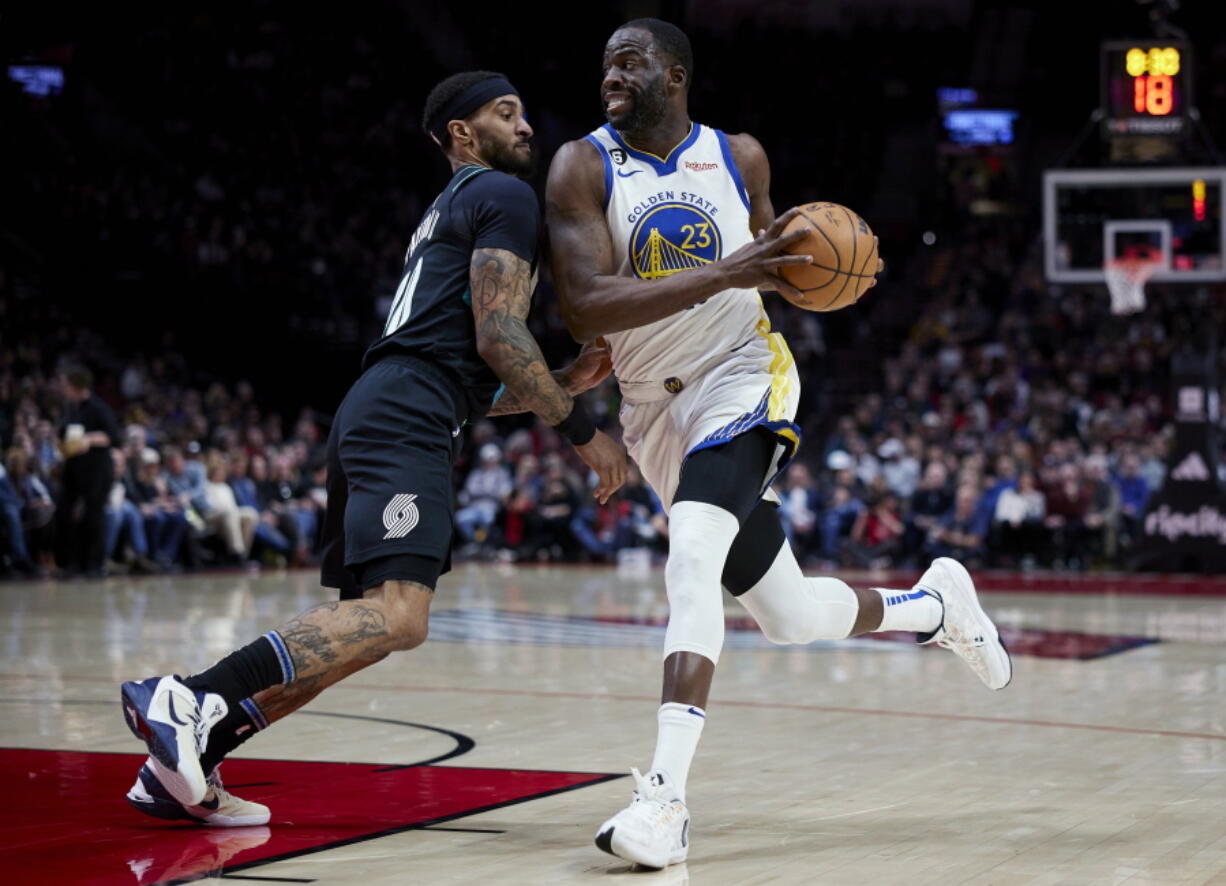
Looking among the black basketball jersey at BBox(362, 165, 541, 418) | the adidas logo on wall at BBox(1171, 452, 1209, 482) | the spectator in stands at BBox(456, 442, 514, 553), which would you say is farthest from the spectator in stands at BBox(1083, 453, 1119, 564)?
the black basketball jersey at BBox(362, 165, 541, 418)

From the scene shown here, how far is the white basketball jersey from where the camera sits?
4484 millimetres

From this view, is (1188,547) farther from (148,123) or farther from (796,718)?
(148,123)

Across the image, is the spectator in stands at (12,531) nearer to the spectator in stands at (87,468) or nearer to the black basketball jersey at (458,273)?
the spectator in stands at (87,468)

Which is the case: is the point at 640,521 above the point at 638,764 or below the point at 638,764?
above

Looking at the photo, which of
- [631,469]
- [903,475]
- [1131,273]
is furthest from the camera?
[631,469]

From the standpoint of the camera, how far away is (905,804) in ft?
15.1

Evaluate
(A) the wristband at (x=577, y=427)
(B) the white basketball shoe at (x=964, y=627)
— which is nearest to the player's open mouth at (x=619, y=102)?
(A) the wristband at (x=577, y=427)

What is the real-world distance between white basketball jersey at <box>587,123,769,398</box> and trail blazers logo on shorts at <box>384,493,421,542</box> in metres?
0.79

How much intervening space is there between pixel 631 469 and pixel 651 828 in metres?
15.8

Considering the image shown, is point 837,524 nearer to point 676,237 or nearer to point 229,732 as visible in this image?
point 676,237

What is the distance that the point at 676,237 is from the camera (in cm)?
448

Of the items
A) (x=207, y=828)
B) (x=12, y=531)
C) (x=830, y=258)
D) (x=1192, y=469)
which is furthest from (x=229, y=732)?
(x=1192, y=469)

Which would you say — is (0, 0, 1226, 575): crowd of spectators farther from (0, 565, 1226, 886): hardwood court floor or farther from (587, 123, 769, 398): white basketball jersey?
(587, 123, 769, 398): white basketball jersey

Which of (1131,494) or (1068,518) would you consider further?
(1131,494)
